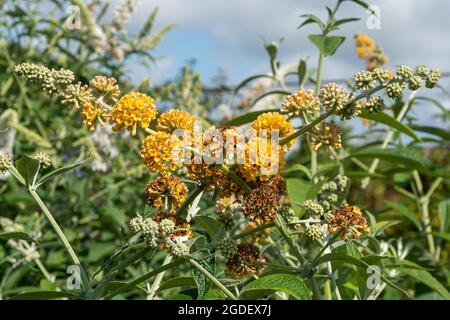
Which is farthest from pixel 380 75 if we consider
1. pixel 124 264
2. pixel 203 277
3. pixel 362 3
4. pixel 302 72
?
pixel 302 72

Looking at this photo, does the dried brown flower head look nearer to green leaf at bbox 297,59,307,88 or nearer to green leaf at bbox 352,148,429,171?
green leaf at bbox 352,148,429,171

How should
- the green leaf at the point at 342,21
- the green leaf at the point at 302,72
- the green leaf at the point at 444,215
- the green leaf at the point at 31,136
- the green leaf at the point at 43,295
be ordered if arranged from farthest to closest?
1. the green leaf at the point at 31,136
2. the green leaf at the point at 444,215
3. the green leaf at the point at 302,72
4. the green leaf at the point at 342,21
5. the green leaf at the point at 43,295

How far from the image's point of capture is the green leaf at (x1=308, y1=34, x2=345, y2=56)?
2.08 meters

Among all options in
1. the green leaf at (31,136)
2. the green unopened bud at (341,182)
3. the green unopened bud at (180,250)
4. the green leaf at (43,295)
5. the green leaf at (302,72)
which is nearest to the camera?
the green unopened bud at (180,250)

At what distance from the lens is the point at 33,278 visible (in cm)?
317

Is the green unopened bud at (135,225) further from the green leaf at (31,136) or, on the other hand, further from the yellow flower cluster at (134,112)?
the green leaf at (31,136)

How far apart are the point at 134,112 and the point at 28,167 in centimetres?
27

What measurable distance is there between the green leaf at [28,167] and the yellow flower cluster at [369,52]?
2077 mm

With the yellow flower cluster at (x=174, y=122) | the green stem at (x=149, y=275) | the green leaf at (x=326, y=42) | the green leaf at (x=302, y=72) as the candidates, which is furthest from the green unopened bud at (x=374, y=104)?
the green leaf at (x=302, y=72)

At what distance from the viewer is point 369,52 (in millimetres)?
3178

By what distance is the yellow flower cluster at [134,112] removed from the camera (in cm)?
132
